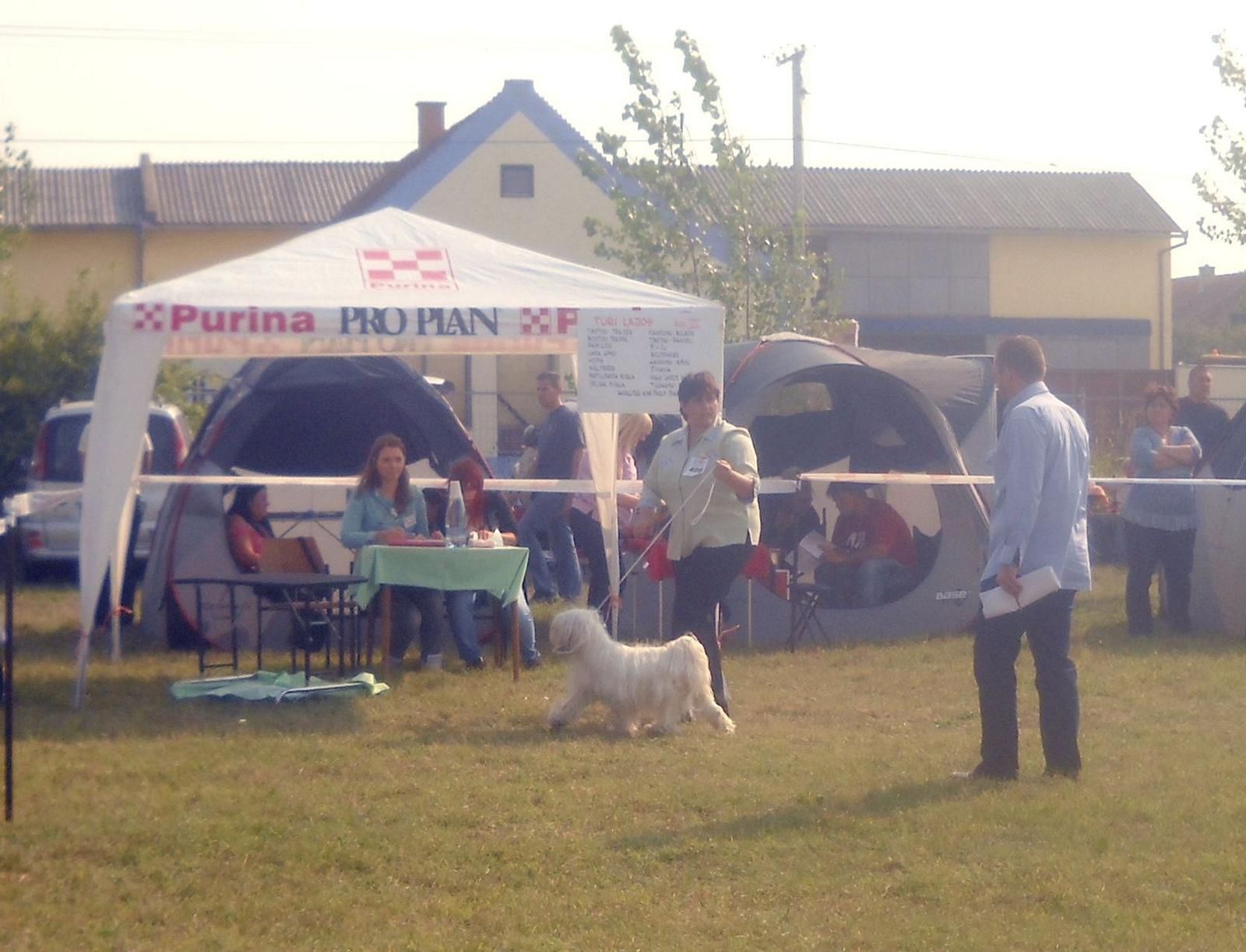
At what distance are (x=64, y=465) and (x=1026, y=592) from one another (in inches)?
404

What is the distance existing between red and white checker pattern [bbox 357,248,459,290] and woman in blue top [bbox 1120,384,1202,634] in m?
4.97

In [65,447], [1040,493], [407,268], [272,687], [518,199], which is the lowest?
Result: [272,687]

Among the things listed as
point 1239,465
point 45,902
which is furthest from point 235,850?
point 1239,465

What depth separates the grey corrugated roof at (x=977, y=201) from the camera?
37.6m

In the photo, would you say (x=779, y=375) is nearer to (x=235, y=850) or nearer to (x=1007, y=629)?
(x=1007, y=629)

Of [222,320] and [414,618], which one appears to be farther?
[414,618]

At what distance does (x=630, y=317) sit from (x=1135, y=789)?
358 centimetres

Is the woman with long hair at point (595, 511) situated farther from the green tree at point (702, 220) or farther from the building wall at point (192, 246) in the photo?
the building wall at point (192, 246)

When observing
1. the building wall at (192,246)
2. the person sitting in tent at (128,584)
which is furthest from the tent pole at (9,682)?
the building wall at (192,246)

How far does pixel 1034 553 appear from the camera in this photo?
Result: 598 cm

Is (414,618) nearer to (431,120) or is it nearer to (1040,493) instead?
(1040,493)

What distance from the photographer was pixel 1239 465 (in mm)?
10930

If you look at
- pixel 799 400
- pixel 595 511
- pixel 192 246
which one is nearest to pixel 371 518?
pixel 595 511

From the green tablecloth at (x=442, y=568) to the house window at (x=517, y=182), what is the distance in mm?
22494
